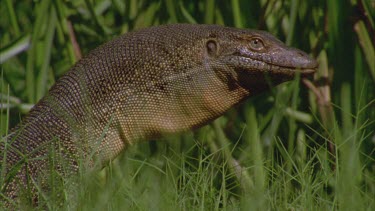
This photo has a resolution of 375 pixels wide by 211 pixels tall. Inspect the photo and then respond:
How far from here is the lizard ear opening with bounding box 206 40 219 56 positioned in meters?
3.68

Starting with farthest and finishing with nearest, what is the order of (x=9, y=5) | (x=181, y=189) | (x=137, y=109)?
(x=9, y=5) → (x=137, y=109) → (x=181, y=189)

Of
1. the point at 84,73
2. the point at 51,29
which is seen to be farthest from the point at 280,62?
the point at 51,29

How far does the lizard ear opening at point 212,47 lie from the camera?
368 cm

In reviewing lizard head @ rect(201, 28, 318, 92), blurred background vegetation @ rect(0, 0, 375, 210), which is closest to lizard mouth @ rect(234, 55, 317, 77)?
lizard head @ rect(201, 28, 318, 92)

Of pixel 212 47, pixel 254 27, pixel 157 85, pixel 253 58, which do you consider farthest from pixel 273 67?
pixel 254 27

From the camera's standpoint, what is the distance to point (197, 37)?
12.2 feet

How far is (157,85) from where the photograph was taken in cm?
364

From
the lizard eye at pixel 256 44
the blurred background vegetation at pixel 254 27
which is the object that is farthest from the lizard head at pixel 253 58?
the blurred background vegetation at pixel 254 27

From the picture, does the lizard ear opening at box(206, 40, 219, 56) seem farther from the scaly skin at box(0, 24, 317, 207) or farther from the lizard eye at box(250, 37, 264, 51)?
the lizard eye at box(250, 37, 264, 51)

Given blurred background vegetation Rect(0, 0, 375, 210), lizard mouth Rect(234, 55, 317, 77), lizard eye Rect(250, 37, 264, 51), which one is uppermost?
lizard eye Rect(250, 37, 264, 51)

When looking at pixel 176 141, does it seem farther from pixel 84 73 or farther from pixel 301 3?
pixel 301 3

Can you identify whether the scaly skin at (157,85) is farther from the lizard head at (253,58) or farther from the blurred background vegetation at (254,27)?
the blurred background vegetation at (254,27)

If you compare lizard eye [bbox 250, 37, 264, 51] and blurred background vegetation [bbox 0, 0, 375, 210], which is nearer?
lizard eye [bbox 250, 37, 264, 51]

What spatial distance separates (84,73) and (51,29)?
0.74 m
